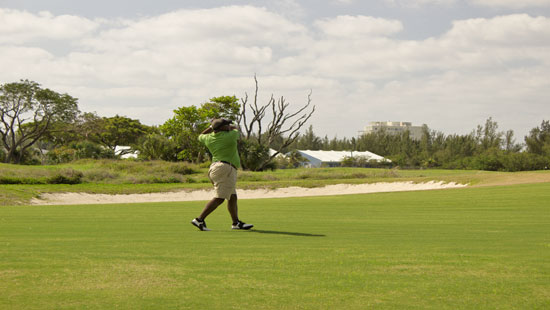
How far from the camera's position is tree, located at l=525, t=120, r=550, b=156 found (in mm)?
85088

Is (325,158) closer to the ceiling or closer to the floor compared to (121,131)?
closer to the floor

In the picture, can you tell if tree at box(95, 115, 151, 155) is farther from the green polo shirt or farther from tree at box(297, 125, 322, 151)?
the green polo shirt

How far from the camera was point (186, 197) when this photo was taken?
30.5m

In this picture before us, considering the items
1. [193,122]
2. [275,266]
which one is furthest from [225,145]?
[193,122]

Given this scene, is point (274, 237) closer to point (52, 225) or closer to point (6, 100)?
point (52, 225)

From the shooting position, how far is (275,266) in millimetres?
6293

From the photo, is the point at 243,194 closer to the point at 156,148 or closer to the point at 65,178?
the point at 65,178

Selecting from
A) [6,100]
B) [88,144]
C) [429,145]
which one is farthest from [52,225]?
[429,145]

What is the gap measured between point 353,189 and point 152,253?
28.2 metres

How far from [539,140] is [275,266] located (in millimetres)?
93959

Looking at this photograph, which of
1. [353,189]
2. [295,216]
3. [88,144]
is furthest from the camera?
[88,144]

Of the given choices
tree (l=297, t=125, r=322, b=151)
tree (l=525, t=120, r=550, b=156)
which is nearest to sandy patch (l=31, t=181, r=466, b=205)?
tree (l=525, t=120, r=550, b=156)

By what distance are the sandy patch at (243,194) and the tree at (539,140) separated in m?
58.2

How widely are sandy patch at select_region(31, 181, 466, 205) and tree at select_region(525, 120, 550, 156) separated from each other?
58.2 meters
